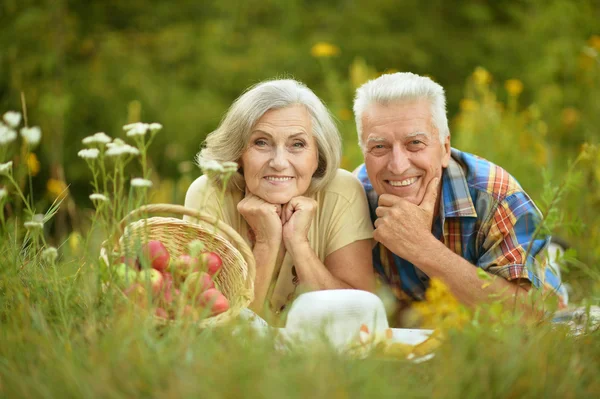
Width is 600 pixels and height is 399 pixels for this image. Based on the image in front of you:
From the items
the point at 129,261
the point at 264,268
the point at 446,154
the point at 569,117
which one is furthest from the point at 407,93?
the point at 569,117

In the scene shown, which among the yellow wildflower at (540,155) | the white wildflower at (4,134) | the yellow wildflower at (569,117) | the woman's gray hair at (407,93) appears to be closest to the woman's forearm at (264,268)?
the woman's gray hair at (407,93)

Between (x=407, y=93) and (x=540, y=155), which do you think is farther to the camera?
(x=540, y=155)

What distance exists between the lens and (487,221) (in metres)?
3.00

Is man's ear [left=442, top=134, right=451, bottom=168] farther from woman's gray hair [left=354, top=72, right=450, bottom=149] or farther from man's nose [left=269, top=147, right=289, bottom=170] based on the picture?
man's nose [left=269, top=147, right=289, bottom=170]

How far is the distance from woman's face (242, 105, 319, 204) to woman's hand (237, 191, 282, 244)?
48mm

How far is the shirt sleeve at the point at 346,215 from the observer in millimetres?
3082

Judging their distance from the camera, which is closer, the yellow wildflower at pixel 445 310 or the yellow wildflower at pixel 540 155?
the yellow wildflower at pixel 445 310

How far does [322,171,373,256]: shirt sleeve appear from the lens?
10.1 feet

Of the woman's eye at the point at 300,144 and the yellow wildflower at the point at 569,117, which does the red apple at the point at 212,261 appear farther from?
the yellow wildflower at the point at 569,117

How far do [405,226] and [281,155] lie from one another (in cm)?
63

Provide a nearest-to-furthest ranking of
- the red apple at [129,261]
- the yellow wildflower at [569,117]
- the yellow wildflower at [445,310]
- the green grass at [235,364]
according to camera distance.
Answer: the green grass at [235,364]
the yellow wildflower at [445,310]
the red apple at [129,261]
the yellow wildflower at [569,117]

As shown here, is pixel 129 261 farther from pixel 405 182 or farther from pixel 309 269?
pixel 405 182

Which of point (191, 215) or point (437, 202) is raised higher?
point (191, 215)

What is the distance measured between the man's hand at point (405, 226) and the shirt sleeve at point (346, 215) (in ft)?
0.44
